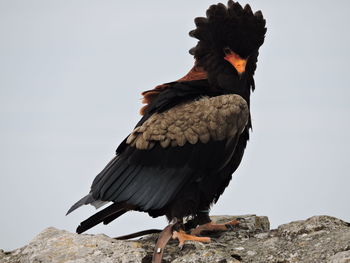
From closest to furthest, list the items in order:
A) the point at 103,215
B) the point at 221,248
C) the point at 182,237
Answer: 1. the point at 221,248
2. the point at 182,237
3. the point at 103,215

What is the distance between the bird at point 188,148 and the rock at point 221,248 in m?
0.34

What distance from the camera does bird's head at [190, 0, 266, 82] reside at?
7.68 meters

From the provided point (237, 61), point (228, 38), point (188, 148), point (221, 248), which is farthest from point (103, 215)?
point (228, 38)

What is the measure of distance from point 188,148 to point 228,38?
155cm

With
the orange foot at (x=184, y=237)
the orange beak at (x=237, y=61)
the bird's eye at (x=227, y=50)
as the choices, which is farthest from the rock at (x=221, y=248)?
the bird's eye at (x=227, y=50)

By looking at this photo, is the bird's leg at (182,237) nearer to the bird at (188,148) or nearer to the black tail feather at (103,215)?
the bird at (188,148)

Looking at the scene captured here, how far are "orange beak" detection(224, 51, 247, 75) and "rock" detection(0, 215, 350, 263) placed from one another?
1.91 metres

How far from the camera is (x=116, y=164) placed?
7316 millimetres

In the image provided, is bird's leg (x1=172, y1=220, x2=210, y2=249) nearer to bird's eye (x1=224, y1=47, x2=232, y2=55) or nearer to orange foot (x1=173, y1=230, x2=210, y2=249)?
orange foot (x1=173, y1=230, x2=210, y2=249)

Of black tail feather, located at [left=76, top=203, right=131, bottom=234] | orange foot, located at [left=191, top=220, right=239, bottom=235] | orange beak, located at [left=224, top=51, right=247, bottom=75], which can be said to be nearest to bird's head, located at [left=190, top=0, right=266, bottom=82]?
orange beak, located at [left=224, top=51, right=247, bottom=75]

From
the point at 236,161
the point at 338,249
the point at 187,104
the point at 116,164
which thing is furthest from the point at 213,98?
the point at 338,249

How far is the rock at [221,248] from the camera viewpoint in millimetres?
6312

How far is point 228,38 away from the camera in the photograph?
7691 millimetres

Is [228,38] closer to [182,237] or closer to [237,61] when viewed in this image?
[237,61]
